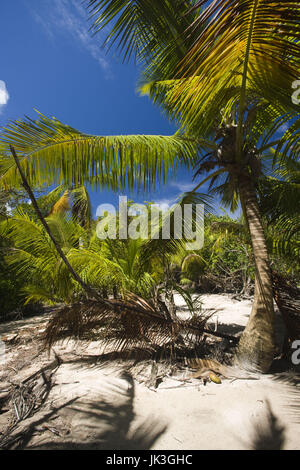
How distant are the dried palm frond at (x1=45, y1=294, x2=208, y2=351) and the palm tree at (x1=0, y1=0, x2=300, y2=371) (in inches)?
42.5

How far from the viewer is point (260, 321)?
8.27 feet

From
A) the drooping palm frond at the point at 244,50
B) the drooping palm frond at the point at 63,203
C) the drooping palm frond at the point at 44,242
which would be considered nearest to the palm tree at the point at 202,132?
the drooping palm frond at the point at 244,50

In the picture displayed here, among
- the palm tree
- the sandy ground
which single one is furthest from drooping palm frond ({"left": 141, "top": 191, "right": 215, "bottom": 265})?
the sandy ground

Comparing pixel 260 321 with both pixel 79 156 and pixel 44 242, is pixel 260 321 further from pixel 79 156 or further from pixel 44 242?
pixel 44 242

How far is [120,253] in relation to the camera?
15.4ft

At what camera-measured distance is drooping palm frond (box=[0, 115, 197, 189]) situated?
7.72ft

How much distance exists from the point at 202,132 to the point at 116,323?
7.87ft

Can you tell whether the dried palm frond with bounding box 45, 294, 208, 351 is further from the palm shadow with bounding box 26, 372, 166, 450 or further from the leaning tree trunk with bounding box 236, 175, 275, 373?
the leaning tree trunk with bounding box 236, 175, 275, 373

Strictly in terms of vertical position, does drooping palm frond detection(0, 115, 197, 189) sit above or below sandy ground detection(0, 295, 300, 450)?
above

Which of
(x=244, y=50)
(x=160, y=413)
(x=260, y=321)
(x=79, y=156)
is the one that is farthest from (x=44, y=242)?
(x=244, y=50)

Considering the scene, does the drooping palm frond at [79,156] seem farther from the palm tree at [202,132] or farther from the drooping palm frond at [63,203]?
the drooping palm frond at [63,203]

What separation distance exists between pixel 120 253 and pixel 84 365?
2151 millimetres

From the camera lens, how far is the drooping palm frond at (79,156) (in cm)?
235
